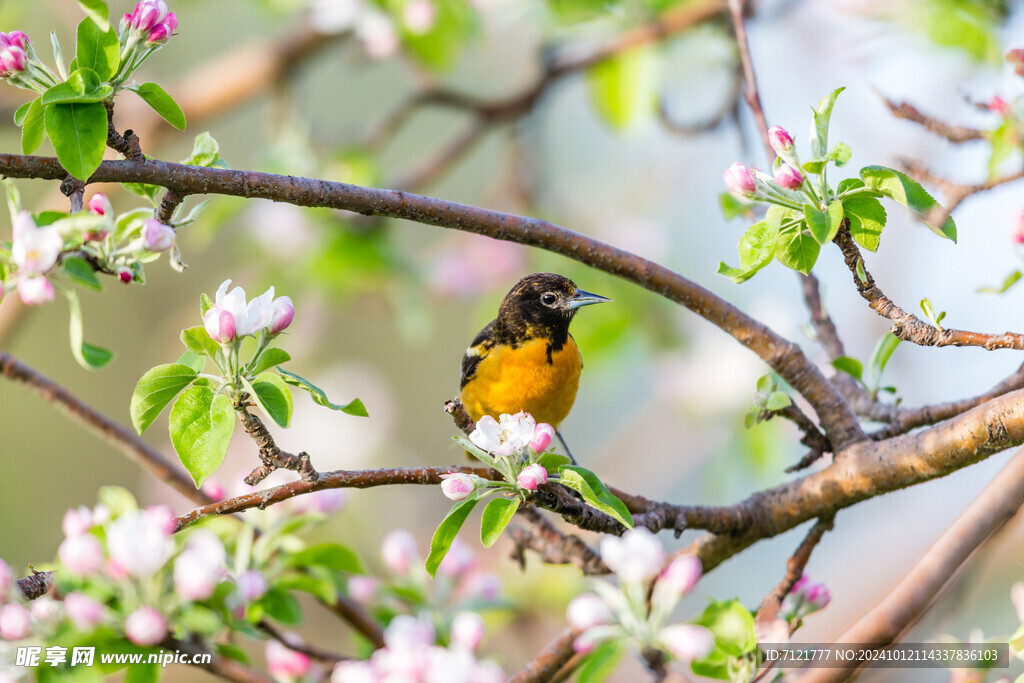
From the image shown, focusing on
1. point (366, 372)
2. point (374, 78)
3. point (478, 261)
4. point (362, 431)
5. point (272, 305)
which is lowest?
point (272, 305)

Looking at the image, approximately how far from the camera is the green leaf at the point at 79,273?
1.62 m

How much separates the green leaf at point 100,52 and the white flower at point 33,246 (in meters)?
0.27

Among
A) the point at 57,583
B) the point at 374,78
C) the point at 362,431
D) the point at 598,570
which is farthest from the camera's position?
the point at 374,78

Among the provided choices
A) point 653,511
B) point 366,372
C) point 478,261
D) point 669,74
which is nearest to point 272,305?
point 653,511

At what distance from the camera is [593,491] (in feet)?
4.42

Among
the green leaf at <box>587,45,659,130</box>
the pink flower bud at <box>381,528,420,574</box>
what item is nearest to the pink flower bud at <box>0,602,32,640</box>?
the pink flower bud at <box>381,528,420,574</box>

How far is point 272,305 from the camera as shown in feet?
4.84

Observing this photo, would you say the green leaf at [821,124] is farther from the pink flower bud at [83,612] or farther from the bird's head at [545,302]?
the bird's head at [545,302]

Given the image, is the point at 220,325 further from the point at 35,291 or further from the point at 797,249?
the point at 797,249

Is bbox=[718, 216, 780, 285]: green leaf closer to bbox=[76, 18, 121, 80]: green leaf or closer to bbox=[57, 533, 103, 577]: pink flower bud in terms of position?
bbox=[76, 18, 121, 80]: green leaf

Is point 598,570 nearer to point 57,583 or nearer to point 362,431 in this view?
point 57,583

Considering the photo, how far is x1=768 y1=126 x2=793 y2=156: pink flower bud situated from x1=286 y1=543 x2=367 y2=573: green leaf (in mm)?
1335

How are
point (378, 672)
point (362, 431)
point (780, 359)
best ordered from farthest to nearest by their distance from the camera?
1. point (362, 431)
2. point (780, 359)
3. point (378, 672)

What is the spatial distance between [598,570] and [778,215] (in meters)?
1.03
